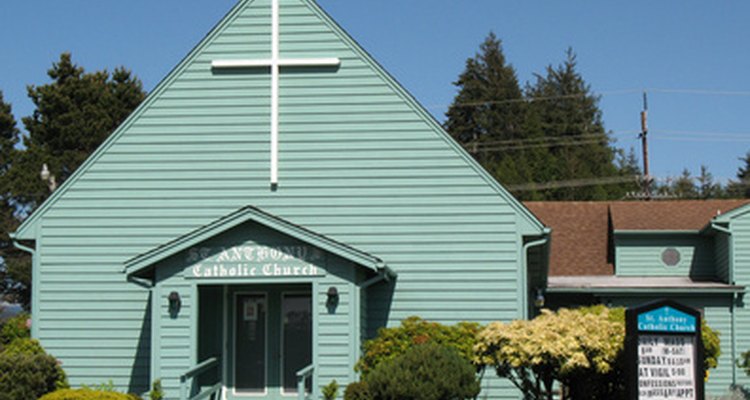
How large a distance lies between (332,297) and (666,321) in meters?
6.14

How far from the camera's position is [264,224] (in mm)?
18234

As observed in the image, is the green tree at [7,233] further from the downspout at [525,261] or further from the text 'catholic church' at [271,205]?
the downspout at [525,261]

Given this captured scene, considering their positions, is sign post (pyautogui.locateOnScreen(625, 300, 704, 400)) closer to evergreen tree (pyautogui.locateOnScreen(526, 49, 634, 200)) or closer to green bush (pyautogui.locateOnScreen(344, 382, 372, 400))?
green bush (pyautogui.locateOnScreen(344, 382, 372, 400))

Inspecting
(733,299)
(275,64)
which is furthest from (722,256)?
(275,64)

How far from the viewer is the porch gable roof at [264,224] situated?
18078 mm

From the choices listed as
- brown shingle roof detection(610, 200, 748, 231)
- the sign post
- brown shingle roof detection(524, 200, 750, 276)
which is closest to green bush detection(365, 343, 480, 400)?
the sign post

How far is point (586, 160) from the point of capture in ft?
210

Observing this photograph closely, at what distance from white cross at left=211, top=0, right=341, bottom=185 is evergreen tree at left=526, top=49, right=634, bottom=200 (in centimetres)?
3472

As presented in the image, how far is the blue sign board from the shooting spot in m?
14.4

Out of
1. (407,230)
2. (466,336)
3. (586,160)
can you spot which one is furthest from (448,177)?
(586,160)

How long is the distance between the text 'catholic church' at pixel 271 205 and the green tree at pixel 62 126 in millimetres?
29975

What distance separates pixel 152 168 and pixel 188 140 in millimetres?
897

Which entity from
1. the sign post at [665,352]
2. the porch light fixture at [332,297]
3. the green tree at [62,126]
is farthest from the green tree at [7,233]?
the sign post at [665,352]

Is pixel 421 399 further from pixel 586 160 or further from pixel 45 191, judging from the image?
pixel 586 160
